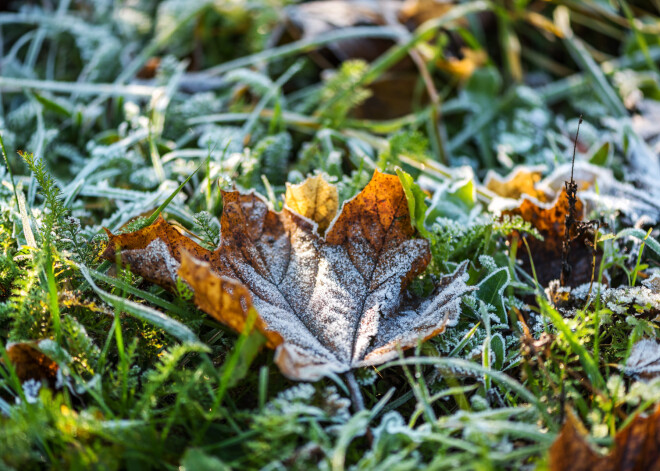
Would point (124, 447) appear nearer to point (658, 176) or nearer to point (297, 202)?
point (297, 202)

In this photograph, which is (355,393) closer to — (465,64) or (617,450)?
(617,450)

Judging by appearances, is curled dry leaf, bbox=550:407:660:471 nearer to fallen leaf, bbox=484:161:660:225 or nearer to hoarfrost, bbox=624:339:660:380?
hoarfrost, bbox=624:339:660:380

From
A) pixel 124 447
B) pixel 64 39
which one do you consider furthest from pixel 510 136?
pixel 64 39

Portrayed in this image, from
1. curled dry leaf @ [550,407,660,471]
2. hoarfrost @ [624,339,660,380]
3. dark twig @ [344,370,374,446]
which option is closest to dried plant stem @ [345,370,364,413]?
dark twig @ [344,370,374,446]

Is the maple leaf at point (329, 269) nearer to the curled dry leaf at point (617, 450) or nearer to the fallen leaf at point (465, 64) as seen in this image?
the curled dry leaf at point (617, 450)

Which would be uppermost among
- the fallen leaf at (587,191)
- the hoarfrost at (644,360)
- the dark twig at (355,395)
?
the fallen leaf at (587,191)

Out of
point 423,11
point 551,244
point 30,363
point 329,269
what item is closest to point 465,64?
point 423,11

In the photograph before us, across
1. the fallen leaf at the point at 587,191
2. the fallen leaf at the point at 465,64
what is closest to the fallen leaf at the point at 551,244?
the fallen leaf at the point at 587,191
